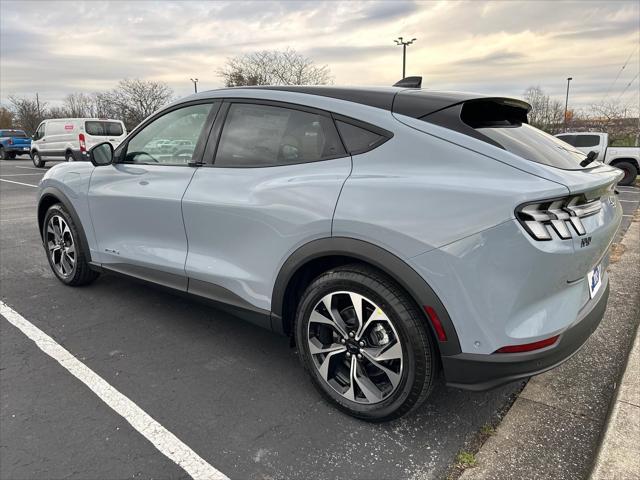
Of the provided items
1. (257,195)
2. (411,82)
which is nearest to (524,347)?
(257,195)

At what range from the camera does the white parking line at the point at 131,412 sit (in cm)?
206

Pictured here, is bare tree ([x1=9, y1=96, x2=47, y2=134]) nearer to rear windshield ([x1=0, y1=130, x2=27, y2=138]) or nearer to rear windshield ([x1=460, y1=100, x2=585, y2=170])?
rear windshield ([x1=0, y1=130, x2=27, y2=138])

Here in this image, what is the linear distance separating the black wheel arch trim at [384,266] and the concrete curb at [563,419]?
59cm

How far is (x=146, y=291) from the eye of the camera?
165 inches

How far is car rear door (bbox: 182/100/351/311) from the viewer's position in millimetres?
2316

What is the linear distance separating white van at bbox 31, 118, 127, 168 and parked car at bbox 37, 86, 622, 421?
47.7 ft

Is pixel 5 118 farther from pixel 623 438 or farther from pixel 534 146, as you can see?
pixel 623 438

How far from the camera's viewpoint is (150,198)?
314 centimetres

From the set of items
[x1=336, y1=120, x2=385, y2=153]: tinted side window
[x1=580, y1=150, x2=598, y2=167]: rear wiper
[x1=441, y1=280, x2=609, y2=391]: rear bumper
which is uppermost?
[x1=336, y1=120, x2=385, y2=153]: tinted side window

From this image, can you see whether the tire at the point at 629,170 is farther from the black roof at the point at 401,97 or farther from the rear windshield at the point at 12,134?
the rear windshield at the point at 12,134

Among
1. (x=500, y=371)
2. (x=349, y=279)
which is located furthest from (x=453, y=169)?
(x=500, y=371)

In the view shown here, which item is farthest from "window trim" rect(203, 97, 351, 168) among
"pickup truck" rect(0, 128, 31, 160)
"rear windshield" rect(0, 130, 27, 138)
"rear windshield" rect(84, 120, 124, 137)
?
"rear windshield" rect(0, 130, 27, 138)

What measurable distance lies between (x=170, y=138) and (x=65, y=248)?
174cm

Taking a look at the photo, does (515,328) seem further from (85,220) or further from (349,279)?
(85,220)
